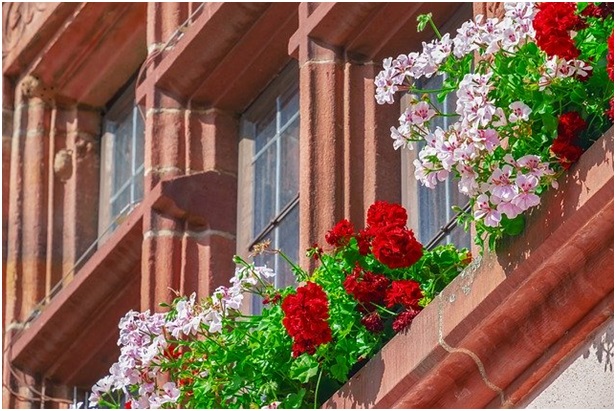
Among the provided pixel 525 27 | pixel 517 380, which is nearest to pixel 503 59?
pixel 525 27

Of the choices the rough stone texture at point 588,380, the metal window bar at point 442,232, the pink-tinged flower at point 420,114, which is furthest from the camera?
the metal window bar at point 442,232

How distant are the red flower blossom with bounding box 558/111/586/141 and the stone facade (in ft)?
0.34

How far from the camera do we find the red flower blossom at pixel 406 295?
8.30 meters

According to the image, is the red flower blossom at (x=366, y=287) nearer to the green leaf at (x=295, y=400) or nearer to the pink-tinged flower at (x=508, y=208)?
the green leaf at (x=295, y=400)

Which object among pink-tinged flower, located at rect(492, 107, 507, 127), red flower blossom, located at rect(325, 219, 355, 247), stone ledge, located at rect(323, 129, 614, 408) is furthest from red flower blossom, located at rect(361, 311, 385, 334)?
pink-tinged flower, located at rect(492, 107, 507, 127)

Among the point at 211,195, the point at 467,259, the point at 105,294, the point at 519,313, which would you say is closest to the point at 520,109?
the point at 519,313

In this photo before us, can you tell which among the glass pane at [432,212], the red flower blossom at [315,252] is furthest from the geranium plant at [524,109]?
the glass pane at [432,212]

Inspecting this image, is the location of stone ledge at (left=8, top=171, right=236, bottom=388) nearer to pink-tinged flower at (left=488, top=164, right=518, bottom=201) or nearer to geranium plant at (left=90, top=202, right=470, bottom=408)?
geranium plant at (left=90, top=202, right=470, bottom=408)

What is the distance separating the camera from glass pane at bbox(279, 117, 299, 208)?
10102 millimetres

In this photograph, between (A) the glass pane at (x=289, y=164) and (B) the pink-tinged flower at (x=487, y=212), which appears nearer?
(B) the pink-tinged flower at (x=487, y=212)

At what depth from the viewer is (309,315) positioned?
8.27 m

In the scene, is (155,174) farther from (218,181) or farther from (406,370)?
(406,370)

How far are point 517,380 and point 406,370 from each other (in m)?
0.35

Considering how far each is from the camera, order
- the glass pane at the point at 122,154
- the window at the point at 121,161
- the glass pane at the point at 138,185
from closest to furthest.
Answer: the glass pane at the point at 138,185 → the window at the point at 121,161 → the glass pane at the point at 122,154
